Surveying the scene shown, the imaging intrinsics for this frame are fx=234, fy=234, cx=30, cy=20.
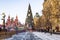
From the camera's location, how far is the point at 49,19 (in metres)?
36.8

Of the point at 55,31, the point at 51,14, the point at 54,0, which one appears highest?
the point at 54,0

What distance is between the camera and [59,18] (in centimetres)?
3475

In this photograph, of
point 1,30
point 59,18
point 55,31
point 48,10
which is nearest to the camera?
point 1,30

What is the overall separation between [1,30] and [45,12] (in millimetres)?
10829

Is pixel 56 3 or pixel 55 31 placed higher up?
pixel 56 3

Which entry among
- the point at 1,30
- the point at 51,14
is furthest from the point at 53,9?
the point at 1,30

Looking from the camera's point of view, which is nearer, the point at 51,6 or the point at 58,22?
the point at 58,22

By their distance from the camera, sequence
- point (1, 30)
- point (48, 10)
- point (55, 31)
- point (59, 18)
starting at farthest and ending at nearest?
point (55, 31) < point (48, 10) < point (59, 18) < point (1, 30)

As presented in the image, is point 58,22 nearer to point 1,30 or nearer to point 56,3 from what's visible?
point 56,3

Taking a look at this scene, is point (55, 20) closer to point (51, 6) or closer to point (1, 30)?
point (51, 6)

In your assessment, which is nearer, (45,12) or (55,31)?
(45,12)

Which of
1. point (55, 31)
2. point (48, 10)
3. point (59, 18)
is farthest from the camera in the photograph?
point (55, 31)

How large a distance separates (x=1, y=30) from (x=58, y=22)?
9.39 m

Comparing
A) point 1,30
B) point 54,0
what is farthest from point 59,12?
point 1,30
